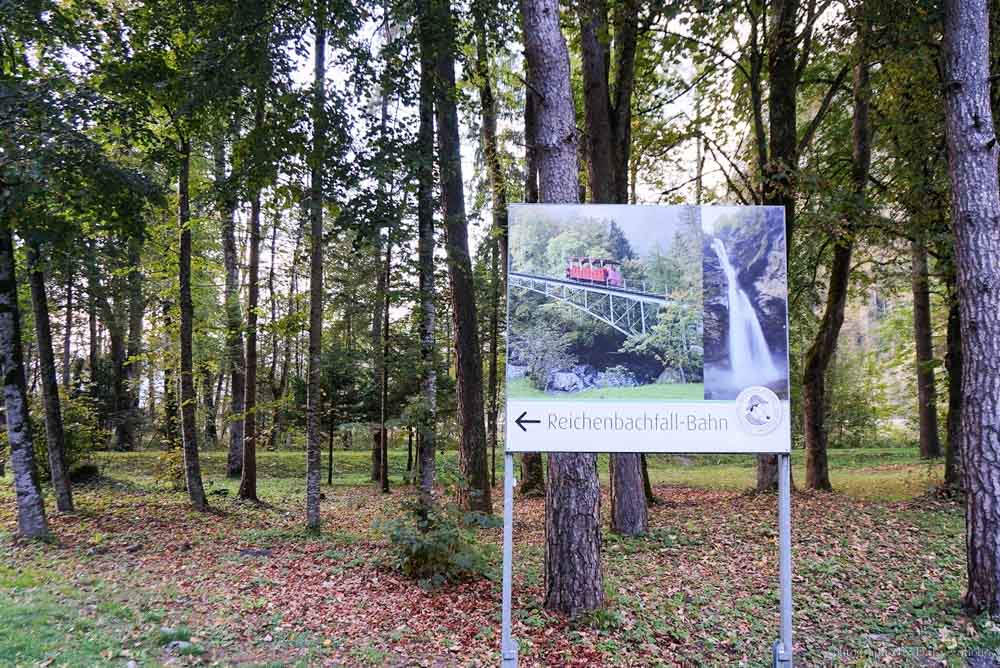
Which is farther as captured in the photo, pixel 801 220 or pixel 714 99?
pixel 714 99

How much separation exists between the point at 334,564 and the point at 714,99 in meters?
10.8

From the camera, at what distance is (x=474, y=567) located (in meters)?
6.18

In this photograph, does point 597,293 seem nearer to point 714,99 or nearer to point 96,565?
point 96,565

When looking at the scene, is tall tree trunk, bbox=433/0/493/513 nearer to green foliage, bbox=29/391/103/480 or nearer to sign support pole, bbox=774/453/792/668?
sign support pole, bbox=774/453/792/668

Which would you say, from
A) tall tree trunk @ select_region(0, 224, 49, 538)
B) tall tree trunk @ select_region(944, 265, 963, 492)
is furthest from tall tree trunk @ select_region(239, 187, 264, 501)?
tall tree trunk @ select_region(944, 265, 963, 492)

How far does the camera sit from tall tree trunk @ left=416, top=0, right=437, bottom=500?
7143 mm

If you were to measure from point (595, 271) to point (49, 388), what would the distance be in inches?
358


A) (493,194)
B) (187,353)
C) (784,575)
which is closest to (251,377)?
(187,353)

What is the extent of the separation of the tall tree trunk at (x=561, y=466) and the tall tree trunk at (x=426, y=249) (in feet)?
7.09

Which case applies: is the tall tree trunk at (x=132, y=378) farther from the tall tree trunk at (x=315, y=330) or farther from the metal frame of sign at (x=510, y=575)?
the metal frame of sign at (x=510, y=575)

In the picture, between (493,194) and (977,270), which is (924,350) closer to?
(977,270)

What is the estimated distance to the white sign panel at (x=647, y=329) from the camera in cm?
363

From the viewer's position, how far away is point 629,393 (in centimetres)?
368

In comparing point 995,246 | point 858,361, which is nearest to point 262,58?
point 995,246
